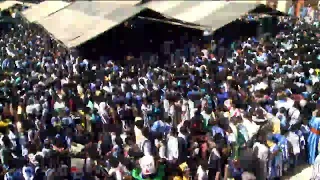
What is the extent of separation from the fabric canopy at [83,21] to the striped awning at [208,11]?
289 cm

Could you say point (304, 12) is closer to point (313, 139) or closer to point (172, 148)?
point (313, 139)

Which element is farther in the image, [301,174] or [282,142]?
[301,174]

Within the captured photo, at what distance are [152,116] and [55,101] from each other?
235 centimetres

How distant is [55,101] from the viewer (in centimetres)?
1055

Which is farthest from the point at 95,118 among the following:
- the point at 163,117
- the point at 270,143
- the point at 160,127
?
the point at 270,143

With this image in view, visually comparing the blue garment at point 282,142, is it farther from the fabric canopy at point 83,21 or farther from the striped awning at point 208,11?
the striped awning at point 208,11

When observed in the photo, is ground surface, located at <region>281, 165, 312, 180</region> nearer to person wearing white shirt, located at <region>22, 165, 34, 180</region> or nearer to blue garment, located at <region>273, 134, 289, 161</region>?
blue garment, located at <region>273, 134, 289, 161</region>

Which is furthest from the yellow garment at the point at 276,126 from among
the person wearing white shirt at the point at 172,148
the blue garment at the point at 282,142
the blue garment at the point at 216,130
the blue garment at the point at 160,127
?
the blue garment at the point at 160,127

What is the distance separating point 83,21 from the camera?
17922 mm

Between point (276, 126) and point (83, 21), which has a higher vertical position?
point (83, 21)

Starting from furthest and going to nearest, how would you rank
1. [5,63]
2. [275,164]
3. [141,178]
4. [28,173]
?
[5,63], [275,164], [141,178], [28,173]

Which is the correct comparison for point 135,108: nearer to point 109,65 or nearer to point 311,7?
point 109,65

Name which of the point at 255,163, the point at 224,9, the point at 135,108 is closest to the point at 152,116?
the point at 135,108

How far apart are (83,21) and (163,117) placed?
911 cm
